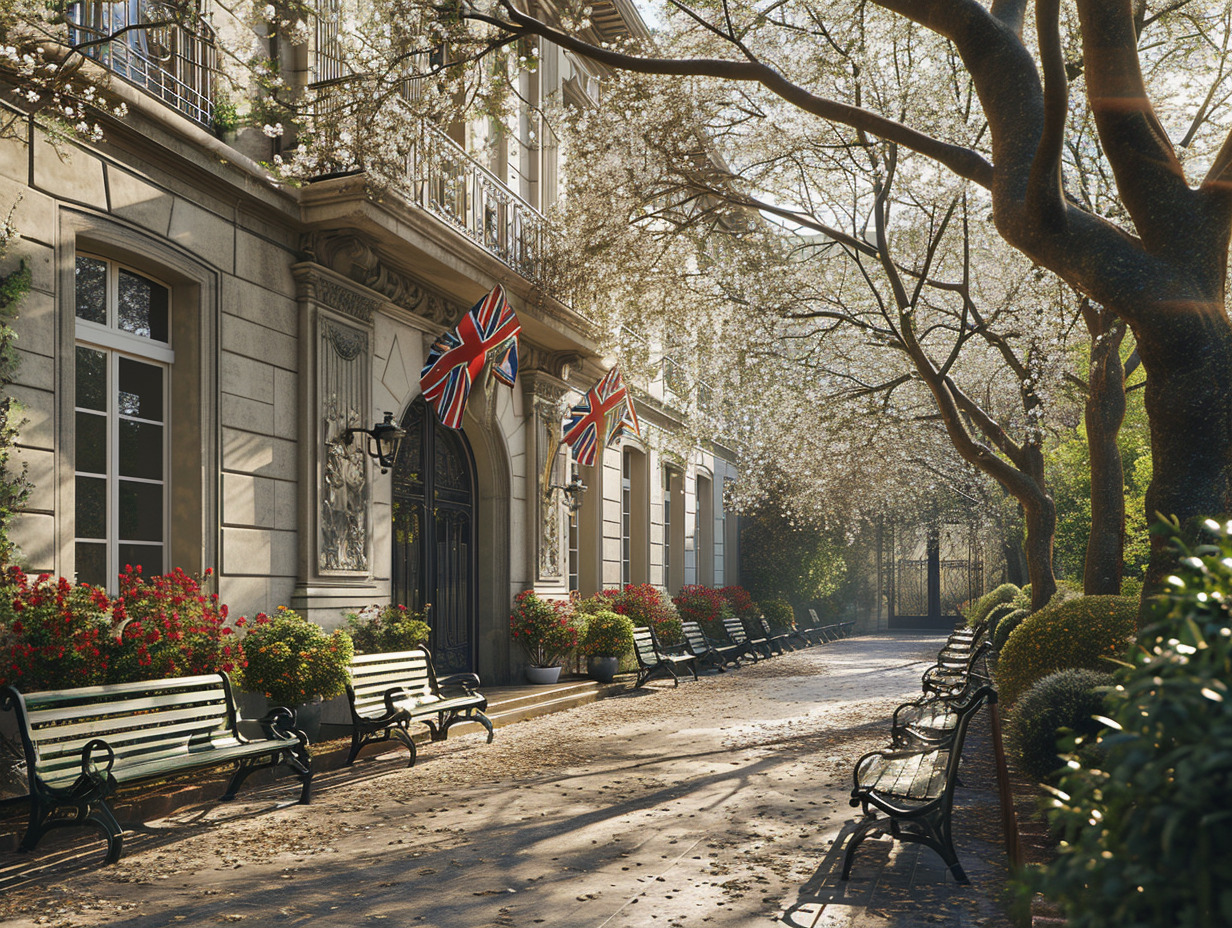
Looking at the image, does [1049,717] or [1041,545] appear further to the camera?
[1041,545]

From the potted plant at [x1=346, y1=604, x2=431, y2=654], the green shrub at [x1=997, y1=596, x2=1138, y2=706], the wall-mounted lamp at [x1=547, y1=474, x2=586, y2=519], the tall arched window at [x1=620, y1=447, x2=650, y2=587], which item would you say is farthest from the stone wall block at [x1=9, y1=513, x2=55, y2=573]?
the tall arched window at [x1=620, y1=447, x2=650, y2=587]

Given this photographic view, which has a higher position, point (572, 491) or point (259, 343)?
point (259, 343)

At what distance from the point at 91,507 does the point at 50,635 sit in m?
1.96

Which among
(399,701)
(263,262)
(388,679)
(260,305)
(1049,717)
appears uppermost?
(263,262)

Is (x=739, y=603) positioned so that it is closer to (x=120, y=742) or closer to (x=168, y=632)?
(x=168, y=632)

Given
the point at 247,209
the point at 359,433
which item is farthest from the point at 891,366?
the point at 247,209

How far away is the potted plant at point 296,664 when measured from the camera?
334 inches

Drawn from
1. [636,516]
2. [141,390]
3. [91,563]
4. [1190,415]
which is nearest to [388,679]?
[91,563]

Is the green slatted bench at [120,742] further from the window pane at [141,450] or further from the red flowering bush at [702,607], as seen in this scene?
the red flowering bush at [702,607]

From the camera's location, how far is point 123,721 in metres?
6.33

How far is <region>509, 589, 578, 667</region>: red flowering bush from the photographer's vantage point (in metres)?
14.5

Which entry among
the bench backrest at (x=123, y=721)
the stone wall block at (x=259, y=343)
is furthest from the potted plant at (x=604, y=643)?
the bench backrest at (x=123, y=721)

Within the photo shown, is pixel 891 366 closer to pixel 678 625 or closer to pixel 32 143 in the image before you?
pixel 678 625

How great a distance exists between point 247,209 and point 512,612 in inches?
285
